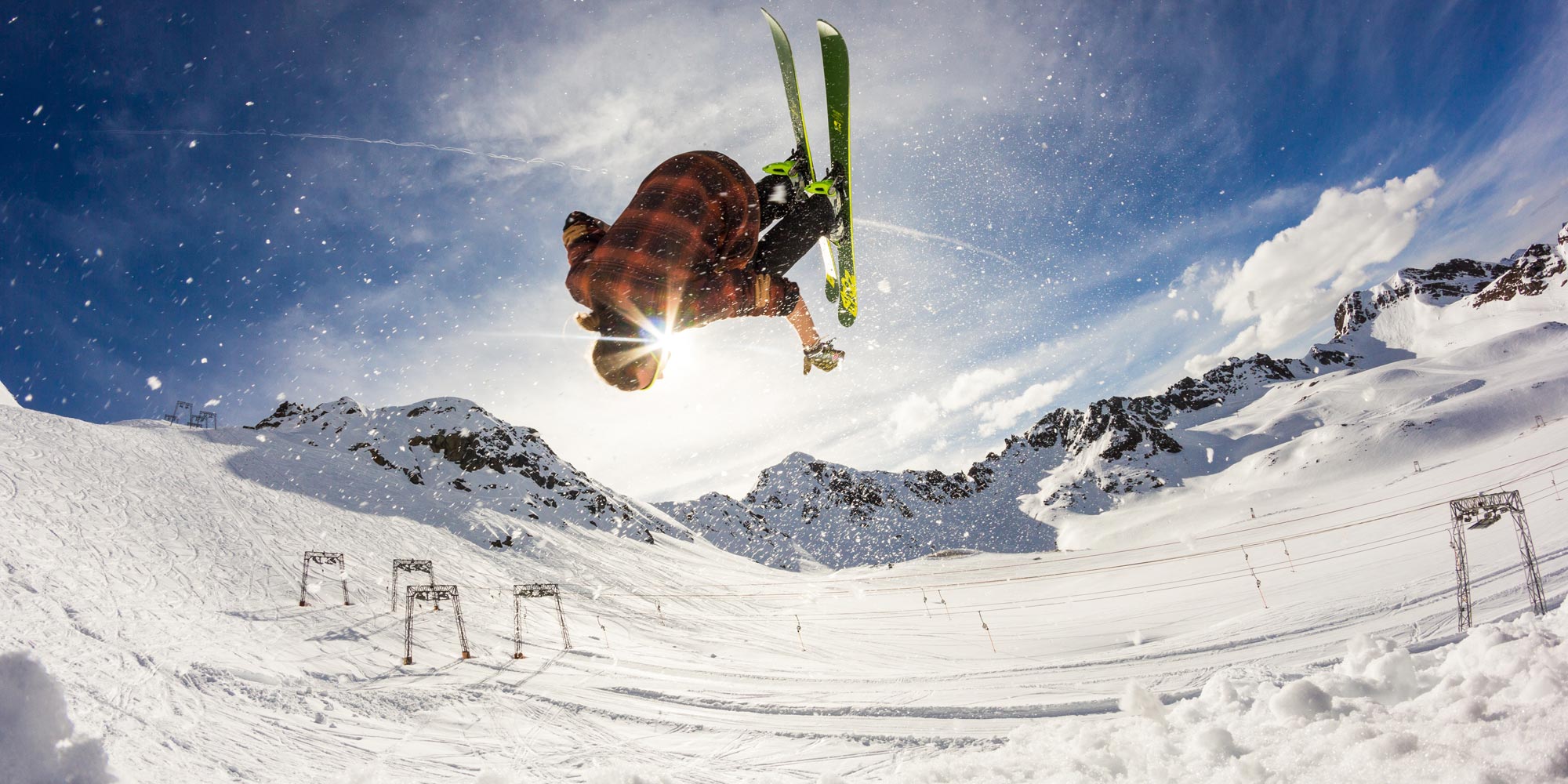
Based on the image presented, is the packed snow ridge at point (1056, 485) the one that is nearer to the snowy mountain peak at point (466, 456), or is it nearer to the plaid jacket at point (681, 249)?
the snowy mountain peak at point (466, 456)

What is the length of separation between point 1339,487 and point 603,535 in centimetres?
10832

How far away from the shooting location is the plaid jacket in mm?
1836

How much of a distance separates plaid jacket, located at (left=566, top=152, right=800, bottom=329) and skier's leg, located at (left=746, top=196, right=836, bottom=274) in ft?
0.75

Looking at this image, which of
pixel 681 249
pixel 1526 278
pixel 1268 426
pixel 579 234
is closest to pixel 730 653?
pixel 579 234

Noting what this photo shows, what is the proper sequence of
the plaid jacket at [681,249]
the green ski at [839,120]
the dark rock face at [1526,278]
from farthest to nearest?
the dark rock face at [1526,278] < the green ski at [839,120] < the plaid jacket at [681,249]

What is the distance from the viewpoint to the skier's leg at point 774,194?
2439mm

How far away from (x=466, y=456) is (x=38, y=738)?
95322mm

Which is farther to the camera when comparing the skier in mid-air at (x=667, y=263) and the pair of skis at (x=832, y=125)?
the pair of skis at (x=832, y=125)

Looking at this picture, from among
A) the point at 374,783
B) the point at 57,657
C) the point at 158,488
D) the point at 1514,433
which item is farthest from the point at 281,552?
the point at 1514,433

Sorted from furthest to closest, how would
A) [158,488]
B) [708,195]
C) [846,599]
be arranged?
1. [846,599]
2. [158,488]
3. [708,195]

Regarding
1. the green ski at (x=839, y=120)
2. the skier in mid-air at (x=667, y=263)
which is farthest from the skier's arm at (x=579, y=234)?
the green ski at (x=839, y=120)

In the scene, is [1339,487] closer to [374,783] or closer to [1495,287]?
[374,783]

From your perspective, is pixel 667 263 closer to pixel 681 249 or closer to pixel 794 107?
pixel 681 249

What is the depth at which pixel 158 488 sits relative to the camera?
34.9 m
